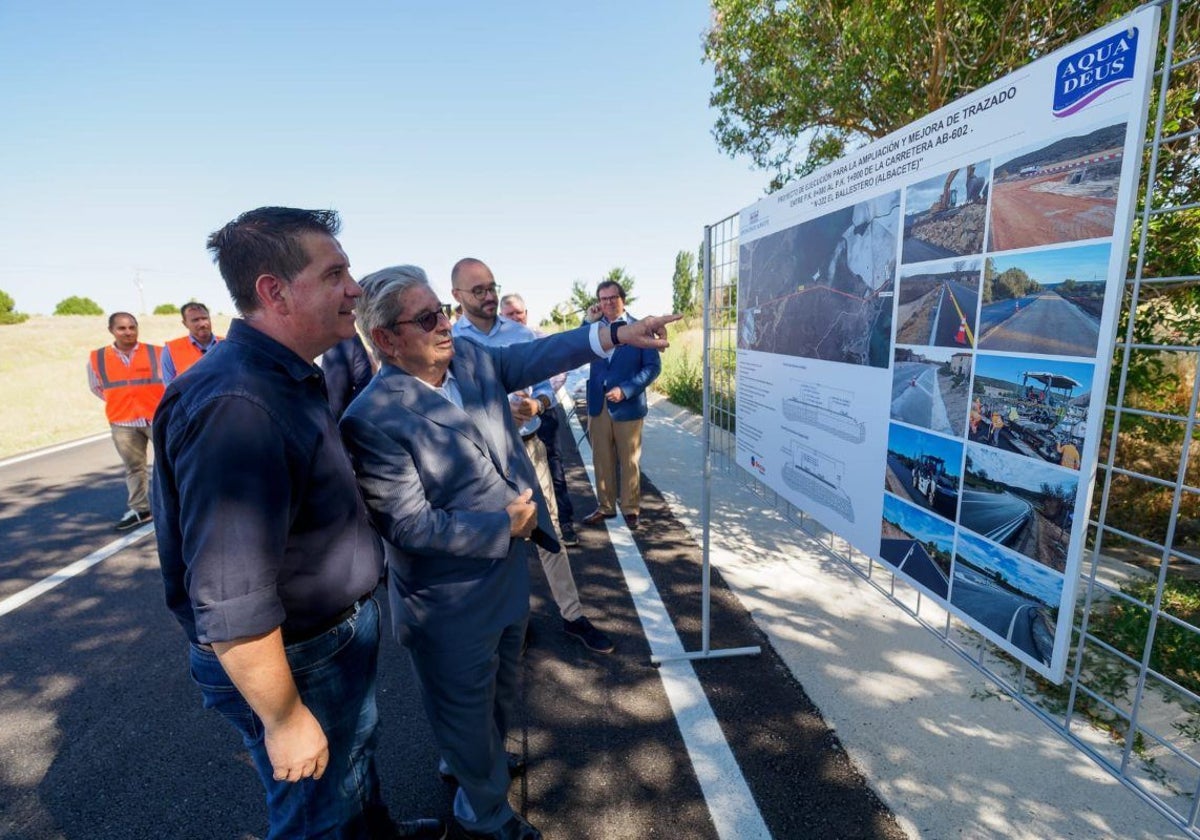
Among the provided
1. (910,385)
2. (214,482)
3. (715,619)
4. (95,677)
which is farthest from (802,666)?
(95,677)

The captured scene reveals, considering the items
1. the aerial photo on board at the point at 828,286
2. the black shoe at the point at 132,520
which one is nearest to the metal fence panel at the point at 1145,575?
the aerial photo on board at the point at 828,286

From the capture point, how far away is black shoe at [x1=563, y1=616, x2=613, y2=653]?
326 cm

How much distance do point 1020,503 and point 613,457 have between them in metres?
4.03

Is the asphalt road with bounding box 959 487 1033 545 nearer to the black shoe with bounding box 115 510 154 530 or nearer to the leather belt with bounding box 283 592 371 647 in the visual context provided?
the leather belt with bounding box 283 592 371 647

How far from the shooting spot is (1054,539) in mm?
1422

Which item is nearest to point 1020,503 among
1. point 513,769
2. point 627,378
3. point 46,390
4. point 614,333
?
point 614,333

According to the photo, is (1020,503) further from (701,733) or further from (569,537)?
(569,537)

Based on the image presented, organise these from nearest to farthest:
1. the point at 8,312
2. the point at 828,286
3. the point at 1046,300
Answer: the point at 1046,300, the point at 828,286, the point at 8,312

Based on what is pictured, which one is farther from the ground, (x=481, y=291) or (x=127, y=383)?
(x=481, y=291)

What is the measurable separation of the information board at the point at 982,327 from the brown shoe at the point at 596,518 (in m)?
3.08

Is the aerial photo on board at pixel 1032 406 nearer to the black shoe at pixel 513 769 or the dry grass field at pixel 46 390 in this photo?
the black shoe at pixel 513 769

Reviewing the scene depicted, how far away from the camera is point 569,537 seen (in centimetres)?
484

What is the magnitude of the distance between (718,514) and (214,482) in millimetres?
4570

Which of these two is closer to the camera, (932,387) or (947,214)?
(947,214)
